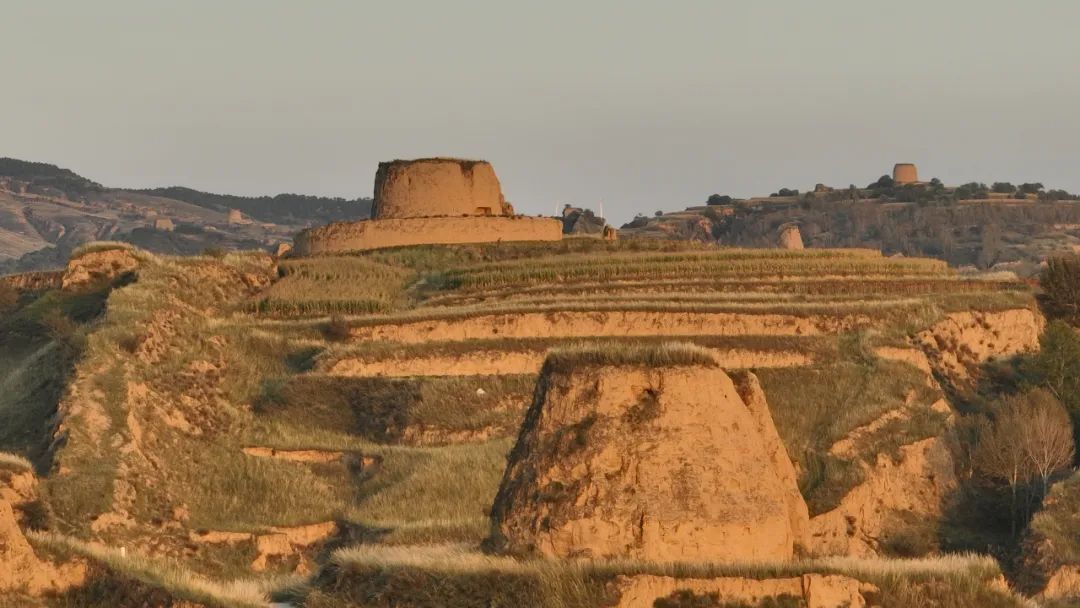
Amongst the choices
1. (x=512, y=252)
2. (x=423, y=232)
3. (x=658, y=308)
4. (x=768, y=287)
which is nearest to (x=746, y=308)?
(x=658, y=308)

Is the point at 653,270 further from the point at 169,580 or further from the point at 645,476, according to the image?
the point at 645,476

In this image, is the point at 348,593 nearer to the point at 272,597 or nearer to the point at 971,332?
the point at 272,597

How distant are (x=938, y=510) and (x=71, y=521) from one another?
15.9 m

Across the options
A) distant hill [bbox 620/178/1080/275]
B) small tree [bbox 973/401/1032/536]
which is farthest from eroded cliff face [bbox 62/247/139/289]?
distant hill [bbox 620/178/1080/275]

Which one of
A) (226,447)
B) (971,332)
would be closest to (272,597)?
(226,447)

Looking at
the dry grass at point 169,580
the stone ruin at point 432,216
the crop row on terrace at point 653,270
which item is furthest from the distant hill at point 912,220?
the dry grass at point 169,580

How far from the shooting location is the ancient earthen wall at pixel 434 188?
6212cm

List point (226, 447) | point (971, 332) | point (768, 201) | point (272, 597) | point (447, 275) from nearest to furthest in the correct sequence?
point (272, 597)
point (226, 447)
point (971, 332)
point (447, 275)
point (768, 201)

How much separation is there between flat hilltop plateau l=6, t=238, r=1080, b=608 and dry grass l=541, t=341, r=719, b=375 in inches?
1.7

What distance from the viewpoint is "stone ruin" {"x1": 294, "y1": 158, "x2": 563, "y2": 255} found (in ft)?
200

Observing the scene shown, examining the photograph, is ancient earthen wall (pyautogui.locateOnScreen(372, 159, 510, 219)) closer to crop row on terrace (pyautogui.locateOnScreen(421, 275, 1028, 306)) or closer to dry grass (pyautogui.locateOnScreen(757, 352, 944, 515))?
crop row on terrace (pyautogui.locateOnScreen(421, 275, 1028, 306))

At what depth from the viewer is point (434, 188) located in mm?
62344

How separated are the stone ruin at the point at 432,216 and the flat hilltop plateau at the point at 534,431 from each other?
127 cm

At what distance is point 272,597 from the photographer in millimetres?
22656
